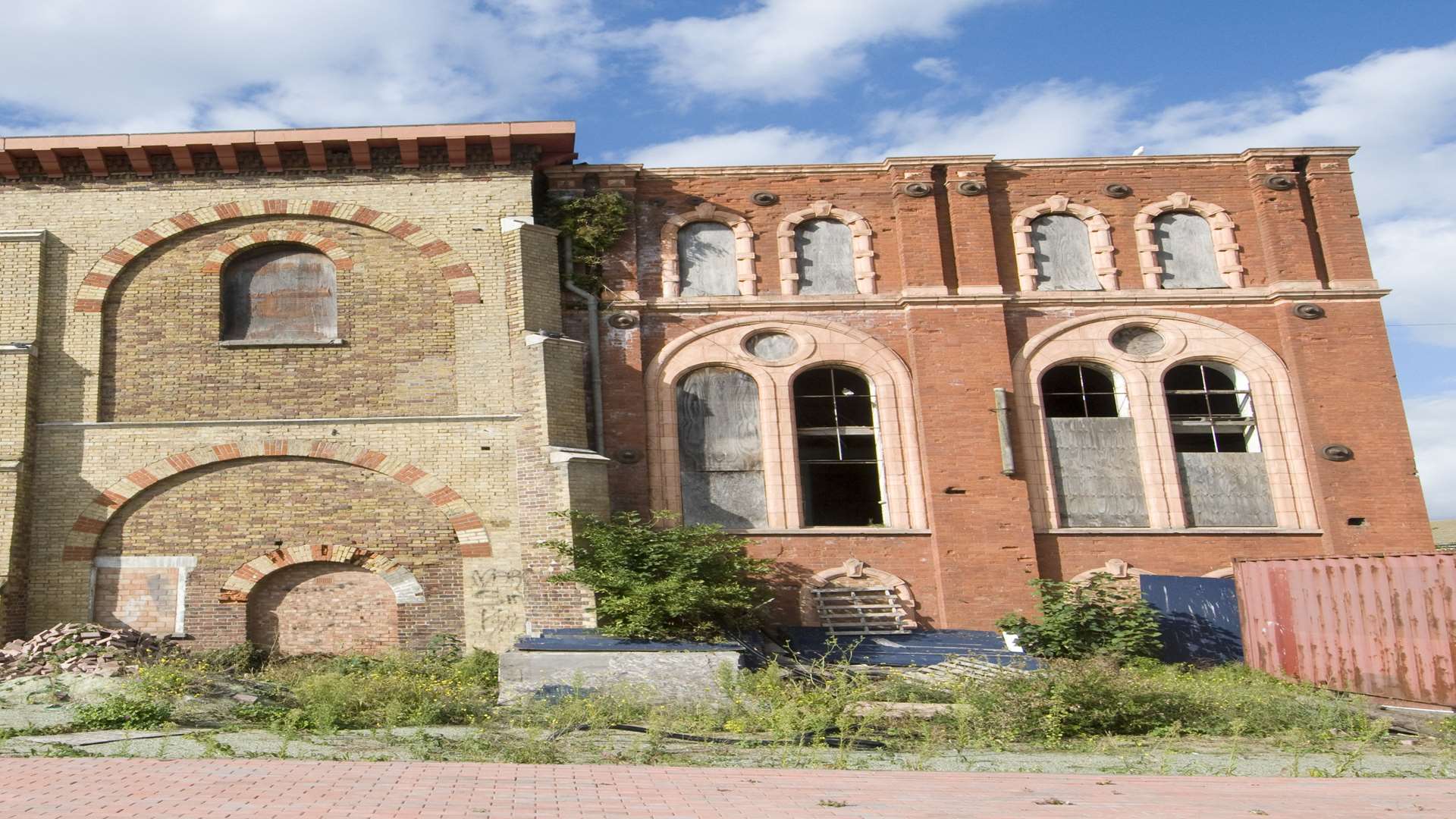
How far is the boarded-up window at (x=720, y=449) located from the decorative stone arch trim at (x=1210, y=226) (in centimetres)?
658

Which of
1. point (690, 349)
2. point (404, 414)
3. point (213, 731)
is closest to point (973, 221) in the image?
point (690, 349)

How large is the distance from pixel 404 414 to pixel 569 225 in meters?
3.94

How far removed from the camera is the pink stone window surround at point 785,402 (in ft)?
56.3

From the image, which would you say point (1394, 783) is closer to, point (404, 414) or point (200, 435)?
point (404, 414)

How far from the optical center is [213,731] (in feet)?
32.7

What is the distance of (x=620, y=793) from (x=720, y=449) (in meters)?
10.5

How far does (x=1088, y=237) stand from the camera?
18.9 metres

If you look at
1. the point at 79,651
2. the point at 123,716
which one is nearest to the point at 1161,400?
the point at 123,716

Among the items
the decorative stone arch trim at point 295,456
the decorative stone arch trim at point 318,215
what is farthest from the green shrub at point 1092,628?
the decorative stone arch trim at point 318,215

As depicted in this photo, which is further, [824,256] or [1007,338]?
[824,256]

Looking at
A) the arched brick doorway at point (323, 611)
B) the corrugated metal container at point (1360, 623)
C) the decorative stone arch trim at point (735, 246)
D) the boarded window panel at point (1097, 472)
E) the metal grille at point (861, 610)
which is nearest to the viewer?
the corrugated metal container at point (1360, 623)

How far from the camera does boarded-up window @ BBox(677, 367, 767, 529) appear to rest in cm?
1722

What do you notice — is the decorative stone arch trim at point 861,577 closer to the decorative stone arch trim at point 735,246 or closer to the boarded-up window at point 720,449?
the boarded-up window at point 720,449

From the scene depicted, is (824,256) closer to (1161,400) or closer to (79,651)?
(1161,400)
